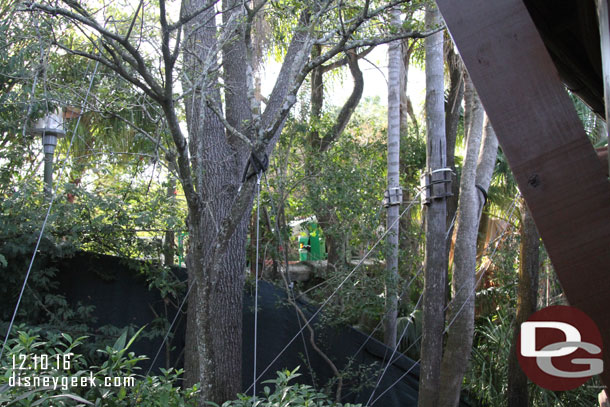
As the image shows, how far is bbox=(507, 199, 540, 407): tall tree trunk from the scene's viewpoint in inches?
223

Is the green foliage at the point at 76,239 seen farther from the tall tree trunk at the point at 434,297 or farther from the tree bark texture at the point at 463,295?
the tree bark texture at the point at 463,295

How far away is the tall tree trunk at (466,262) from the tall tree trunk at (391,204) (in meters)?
0.67

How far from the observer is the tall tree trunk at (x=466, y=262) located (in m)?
5.48

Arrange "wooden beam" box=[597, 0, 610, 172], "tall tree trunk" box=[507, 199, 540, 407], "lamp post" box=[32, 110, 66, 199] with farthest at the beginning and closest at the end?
1. "tall tree trunk" box=[507, 199, 540, 407]
2. "lamp post" box=[32, 110, 66, 199]
3. "wooden beam" box=[597, 0, 610, 172]

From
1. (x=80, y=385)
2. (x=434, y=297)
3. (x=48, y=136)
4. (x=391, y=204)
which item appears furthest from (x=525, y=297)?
(x=48, y=136)

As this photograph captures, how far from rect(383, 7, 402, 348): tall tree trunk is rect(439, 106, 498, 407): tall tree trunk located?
0.67 m

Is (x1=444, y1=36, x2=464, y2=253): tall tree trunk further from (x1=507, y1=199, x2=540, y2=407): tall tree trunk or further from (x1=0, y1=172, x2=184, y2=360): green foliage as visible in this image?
(x1=0, y1=172, x2=184, y2=360): green foliage

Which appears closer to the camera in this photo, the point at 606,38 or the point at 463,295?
the point at 606,38

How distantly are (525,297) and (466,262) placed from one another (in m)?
0.70

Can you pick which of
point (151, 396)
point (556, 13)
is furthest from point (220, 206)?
point (556, 13)

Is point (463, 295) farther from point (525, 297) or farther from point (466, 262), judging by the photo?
point (525, 297)

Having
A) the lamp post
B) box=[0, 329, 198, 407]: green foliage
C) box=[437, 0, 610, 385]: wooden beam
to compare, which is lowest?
box=[0, 329, 198, 407]: green foliage

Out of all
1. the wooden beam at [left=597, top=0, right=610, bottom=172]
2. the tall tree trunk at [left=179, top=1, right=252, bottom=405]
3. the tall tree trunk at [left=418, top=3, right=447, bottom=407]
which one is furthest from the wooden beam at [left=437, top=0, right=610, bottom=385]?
the tall tree trunk at [left=179, top=1, right=252, bottom=405]

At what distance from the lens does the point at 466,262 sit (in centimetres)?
569
